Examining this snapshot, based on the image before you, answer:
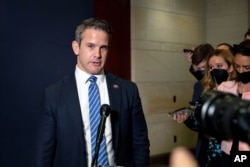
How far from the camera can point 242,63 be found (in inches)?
74.2

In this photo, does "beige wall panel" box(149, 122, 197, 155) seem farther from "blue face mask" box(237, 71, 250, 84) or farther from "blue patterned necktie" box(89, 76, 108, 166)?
"blue patterned necktie" box(89, 76, 108, 166)

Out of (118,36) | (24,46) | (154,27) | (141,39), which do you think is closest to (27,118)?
(24,46)

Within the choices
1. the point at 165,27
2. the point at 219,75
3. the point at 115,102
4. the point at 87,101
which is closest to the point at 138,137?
the point at 115,102

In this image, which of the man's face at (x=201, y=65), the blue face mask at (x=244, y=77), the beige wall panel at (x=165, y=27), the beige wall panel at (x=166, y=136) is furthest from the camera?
the beige wall panel at (x=166, y=136)

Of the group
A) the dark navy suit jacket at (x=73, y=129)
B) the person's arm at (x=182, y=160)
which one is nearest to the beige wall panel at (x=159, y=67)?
the dark navy suit jacket at (x=73, y=129)

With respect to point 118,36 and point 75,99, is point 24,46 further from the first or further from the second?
point 75,99

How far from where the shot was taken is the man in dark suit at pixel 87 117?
160cm

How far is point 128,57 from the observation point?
12.9ft

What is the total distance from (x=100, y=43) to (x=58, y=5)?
5.69ft

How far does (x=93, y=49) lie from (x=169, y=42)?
9.68 ft

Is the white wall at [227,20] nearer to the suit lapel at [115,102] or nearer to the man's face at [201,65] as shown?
the man's face at [201,65]

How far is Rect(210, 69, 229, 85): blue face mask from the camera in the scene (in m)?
2.21

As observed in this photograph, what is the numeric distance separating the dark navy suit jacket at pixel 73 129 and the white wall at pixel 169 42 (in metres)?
2.29

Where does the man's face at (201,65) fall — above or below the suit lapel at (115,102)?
above
